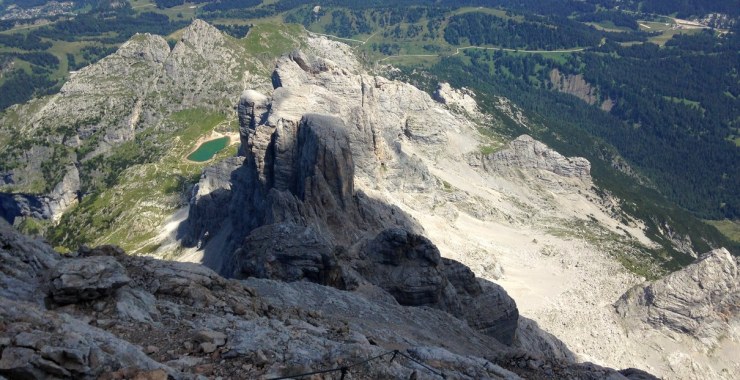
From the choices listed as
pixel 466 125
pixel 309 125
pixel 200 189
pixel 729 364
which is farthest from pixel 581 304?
pixel 466 125

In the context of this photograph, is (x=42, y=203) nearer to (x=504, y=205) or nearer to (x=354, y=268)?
(x=504, y=205)

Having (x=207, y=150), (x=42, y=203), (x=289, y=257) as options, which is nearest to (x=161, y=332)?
(x=289, y=257)

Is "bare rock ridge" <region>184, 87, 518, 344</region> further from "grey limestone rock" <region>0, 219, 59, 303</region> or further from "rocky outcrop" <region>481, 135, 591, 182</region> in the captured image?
"rocky outcrop" <region>481, 135, 591, 182</region>

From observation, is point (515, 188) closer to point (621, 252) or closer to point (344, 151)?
point (621, 252)

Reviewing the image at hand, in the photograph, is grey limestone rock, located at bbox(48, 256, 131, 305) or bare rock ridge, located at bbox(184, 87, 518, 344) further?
bare rock ridge, located at bbox(184, 87, 518, 344)

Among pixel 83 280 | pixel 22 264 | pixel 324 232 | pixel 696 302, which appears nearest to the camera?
pixel 83 280

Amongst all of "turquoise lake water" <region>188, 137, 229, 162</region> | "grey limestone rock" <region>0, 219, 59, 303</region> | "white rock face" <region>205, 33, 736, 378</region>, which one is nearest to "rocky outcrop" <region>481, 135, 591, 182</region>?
"white rock face" <region>205, 33, 736, 378</region>
